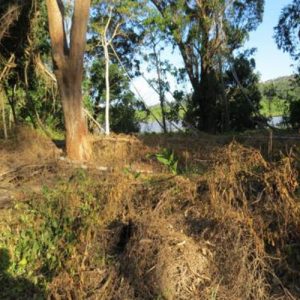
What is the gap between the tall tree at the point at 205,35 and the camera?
2333 centimetres

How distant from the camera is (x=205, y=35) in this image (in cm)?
2356

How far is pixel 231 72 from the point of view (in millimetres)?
25438

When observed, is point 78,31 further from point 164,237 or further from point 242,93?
point 242,93

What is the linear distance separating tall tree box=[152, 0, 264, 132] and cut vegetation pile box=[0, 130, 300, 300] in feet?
56.8

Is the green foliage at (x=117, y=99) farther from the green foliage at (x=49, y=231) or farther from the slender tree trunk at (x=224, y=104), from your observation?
the green foliage at (x=49, y=231)

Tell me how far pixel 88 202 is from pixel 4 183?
2.56 m

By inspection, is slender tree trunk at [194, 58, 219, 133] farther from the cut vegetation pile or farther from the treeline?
the cut vegetation pile

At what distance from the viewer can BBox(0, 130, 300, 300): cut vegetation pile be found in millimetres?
4992

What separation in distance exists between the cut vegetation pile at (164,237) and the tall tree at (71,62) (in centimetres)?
443

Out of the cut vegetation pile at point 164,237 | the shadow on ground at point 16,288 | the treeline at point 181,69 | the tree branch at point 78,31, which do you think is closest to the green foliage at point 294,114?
the treeline at point 181,69

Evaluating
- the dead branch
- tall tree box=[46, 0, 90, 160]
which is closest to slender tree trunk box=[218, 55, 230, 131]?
the dead branch

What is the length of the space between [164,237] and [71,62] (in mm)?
6876

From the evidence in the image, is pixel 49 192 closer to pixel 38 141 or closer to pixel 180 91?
pixel 38 141

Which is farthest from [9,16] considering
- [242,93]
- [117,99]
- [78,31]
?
[117,99]
